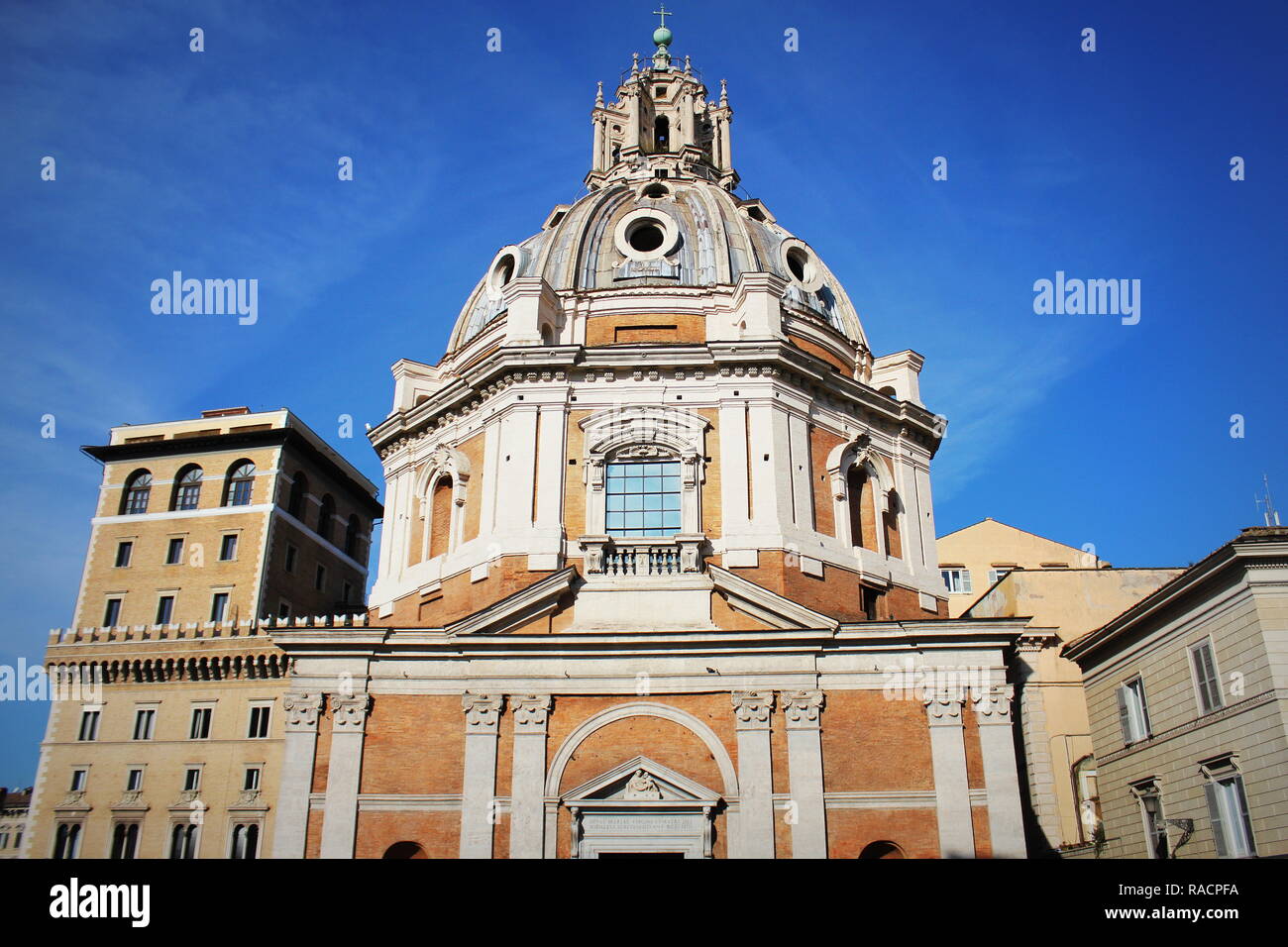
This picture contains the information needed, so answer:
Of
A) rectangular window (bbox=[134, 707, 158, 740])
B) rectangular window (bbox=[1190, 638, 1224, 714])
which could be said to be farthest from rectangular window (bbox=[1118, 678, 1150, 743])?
rectangular window (bbox=[134, 707, 158, 740])

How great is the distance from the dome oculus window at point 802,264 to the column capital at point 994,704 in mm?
14182

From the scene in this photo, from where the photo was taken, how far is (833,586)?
25922 millimetres

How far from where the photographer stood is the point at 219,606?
4069cm

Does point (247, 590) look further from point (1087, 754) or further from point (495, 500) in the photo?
point (1087, 754)

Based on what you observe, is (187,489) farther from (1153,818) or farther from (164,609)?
(1153,818)

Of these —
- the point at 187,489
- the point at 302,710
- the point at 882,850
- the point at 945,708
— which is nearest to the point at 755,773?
the point at 882,850

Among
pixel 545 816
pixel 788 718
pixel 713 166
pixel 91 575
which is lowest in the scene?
→ pixel 545 816

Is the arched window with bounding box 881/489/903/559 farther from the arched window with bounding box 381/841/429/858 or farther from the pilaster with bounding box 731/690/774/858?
the arched window with bounding box 381/841/429/858

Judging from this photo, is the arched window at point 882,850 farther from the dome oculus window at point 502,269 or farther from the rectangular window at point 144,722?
the rectangular window at point 144,722

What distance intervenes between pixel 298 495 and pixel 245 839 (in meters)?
14.6

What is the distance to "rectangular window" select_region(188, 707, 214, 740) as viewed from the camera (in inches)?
1490
